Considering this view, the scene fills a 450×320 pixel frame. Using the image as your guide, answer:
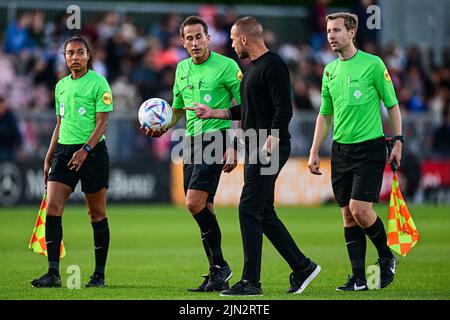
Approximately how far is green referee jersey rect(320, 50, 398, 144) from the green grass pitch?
65.3 inches

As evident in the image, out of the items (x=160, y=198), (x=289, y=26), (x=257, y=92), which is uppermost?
(x=289, y=26)

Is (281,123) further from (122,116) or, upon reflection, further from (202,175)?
(122,116)

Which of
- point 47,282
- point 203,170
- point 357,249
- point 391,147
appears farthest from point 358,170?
point 47,282

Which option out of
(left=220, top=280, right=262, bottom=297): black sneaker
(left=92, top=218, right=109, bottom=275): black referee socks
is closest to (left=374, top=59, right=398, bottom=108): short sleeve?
(left=220, top=280, right=262, bottom=297): black sneaker

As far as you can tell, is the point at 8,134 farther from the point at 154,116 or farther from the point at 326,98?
the point at 326,98

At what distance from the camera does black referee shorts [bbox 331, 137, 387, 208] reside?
421 inches

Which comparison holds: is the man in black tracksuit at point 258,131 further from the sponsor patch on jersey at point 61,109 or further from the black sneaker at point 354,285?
the sponsor patch on jersey at point 61,109

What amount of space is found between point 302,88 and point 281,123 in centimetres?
1832

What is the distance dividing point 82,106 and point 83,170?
2.26 ft
